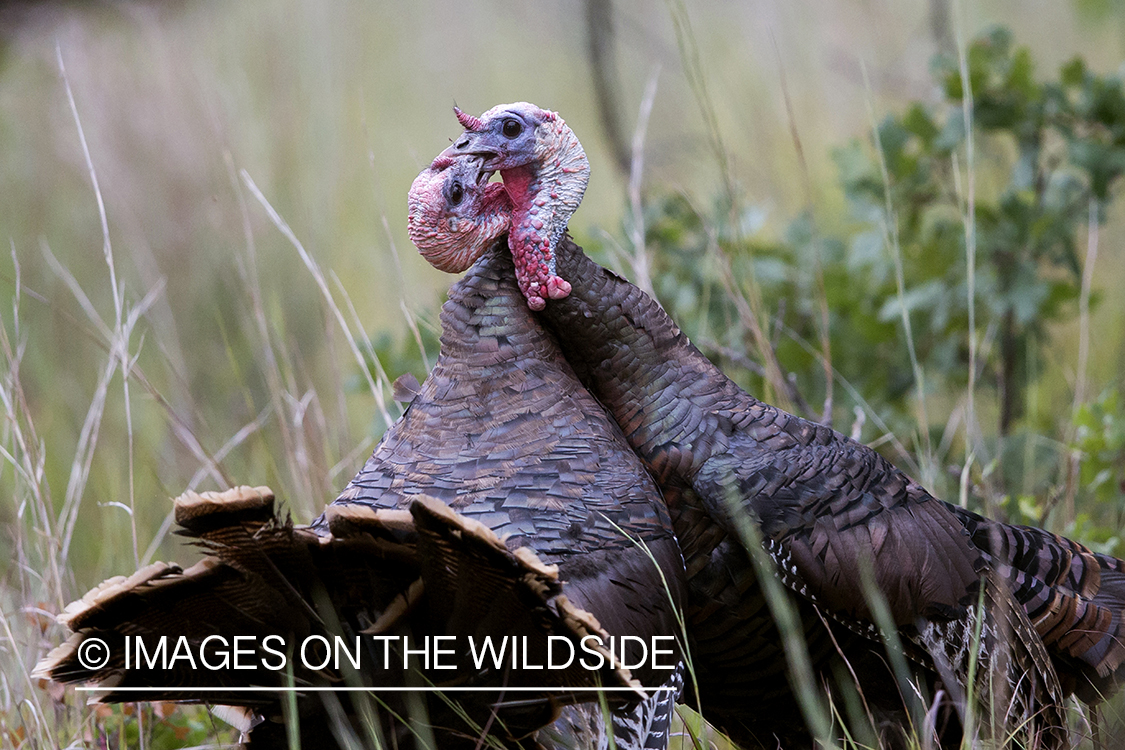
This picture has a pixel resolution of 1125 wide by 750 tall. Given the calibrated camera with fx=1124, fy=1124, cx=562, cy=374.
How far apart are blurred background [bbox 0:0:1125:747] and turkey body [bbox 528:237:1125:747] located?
36 cm

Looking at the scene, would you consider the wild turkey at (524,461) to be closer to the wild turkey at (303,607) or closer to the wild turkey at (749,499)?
the wild turkey at (749,499)

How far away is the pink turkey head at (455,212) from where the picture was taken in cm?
219

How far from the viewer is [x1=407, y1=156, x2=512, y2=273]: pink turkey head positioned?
2.19m

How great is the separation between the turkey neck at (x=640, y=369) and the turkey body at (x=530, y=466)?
51 mm

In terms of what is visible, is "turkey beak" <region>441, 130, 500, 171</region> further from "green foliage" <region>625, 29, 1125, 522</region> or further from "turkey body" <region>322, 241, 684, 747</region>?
"green foliage" <region>625, 29, 1125, 522</region>

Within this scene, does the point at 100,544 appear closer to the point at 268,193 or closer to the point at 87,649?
the point at 268,193

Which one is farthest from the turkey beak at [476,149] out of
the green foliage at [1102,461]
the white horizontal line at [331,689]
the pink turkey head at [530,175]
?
the green foliage at [1102,461]

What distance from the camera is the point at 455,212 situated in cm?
221

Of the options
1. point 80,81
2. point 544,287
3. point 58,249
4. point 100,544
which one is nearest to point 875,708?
point 544,287

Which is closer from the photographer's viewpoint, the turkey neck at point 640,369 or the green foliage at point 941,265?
the turkey neck at point 640,369

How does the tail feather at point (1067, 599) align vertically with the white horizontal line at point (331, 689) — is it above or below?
below

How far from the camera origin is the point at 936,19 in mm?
4781

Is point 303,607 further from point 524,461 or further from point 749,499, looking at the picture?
point 749,499

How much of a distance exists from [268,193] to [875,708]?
4093 millimetres
